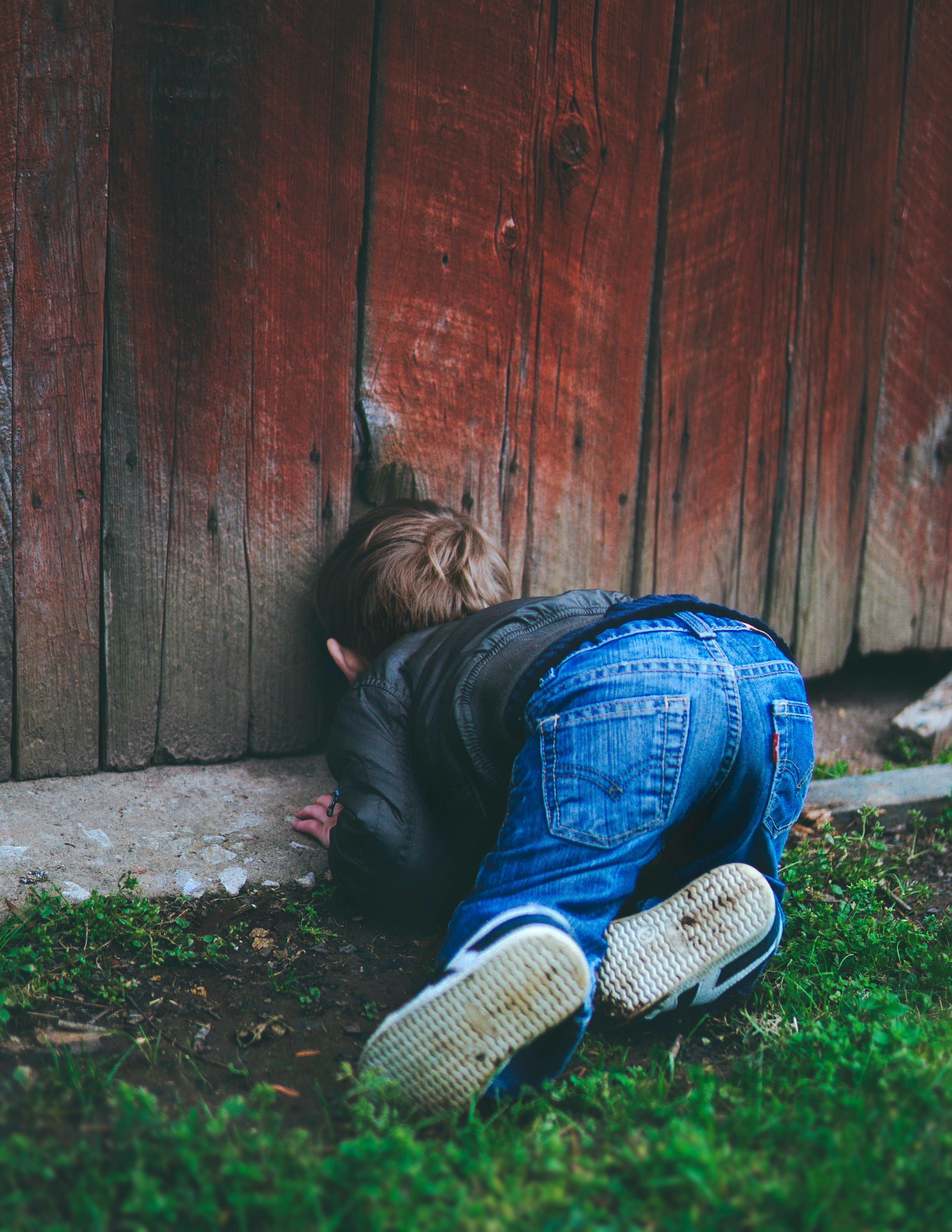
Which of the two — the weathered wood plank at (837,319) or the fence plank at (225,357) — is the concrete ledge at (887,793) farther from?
the fence plank at (225,357)

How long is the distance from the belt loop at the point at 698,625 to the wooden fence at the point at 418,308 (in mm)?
874

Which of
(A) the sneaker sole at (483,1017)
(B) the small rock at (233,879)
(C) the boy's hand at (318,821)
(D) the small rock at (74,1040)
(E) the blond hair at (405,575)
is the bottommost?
(B) the small rock at (233,879)

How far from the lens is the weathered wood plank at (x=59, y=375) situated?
1867mm

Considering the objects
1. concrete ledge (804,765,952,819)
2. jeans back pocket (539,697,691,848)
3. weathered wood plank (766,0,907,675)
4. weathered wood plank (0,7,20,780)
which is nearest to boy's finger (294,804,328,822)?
weathered wood plank (0,7,20,780)

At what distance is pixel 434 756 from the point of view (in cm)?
182

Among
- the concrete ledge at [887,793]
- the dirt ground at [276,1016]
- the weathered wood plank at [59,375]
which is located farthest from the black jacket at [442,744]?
the concrete ledge at [887,793]

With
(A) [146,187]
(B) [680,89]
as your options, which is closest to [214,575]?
(A) [146,187]

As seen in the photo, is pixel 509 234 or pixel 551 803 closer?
pixel 551 803

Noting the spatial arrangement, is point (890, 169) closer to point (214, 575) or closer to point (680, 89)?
point (680, 89)

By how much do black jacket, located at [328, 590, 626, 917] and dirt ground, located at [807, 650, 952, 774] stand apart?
1568 millimetres

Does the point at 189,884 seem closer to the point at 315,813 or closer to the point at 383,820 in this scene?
the point at 315,813

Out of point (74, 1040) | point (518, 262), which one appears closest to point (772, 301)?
point (518, 262)

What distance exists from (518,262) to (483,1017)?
6.00 feet

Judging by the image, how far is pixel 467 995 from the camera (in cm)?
130
